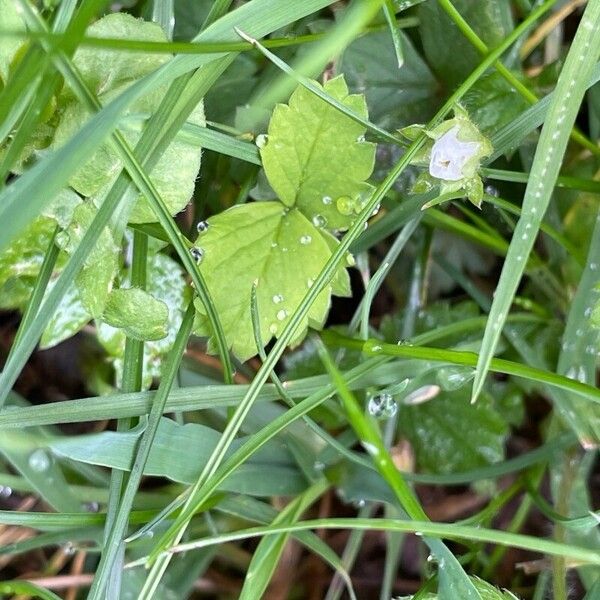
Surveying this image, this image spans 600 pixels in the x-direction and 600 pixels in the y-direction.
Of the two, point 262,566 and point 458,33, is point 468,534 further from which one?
point 458,33

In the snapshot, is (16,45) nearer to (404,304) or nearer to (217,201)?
(217,201)

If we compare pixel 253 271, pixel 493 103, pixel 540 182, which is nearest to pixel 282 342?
pixel 253 271

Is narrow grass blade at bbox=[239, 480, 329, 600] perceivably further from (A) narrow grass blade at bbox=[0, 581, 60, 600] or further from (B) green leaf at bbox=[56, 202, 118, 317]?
(B) green leaf at bbox=[56, 202, 118, 317]

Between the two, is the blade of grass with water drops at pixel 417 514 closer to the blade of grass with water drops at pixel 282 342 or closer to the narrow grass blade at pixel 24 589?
the blade of grass with water drops at pixel 282 342

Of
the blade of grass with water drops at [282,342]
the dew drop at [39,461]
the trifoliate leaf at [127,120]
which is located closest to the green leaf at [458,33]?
the blade of grass with water drops at [282,342]

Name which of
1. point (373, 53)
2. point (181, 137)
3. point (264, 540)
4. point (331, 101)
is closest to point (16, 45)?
point (181, 137)

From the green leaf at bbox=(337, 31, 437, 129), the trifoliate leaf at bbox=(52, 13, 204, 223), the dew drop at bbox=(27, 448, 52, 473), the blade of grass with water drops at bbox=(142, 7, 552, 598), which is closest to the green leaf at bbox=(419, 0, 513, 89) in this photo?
the green leaf at bbox=(337, 31, 437, 129)

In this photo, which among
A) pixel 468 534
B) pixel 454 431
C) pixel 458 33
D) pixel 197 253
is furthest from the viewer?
pixel 454 431
